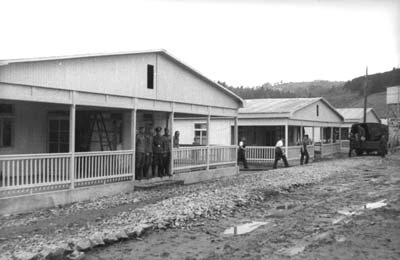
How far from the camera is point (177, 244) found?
8414 millimetres

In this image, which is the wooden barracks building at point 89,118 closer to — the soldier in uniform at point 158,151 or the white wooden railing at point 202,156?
the white wooden railing at point 202,156

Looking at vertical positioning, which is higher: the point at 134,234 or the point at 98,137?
the point at 98,137

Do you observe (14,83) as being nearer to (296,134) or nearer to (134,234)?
(134,234)

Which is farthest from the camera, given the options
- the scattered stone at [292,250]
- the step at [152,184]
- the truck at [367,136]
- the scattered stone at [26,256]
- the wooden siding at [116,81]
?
the truck at [367,136]

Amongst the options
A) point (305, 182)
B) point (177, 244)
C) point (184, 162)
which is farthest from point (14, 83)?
point (305, 182)

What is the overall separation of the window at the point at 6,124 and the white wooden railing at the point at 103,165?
267 centimetres

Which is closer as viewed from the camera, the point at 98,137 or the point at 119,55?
the point at 119,55

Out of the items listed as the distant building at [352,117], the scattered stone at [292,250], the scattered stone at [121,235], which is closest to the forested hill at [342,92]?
the distant building at [352,117]

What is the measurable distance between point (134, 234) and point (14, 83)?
5438 millimetres

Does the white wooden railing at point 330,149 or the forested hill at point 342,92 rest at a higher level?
the forested hill at point 342,92

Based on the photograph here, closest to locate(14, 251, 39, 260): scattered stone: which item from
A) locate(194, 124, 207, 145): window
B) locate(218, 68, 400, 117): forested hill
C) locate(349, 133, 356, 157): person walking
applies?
locate(194, 124, 207, 145): window

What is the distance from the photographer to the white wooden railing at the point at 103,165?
13.8m

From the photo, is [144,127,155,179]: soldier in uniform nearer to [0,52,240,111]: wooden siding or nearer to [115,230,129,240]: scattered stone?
[0,52,240,111]: wooden siding

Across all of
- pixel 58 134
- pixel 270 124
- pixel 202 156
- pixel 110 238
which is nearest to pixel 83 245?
pixel 110 238
